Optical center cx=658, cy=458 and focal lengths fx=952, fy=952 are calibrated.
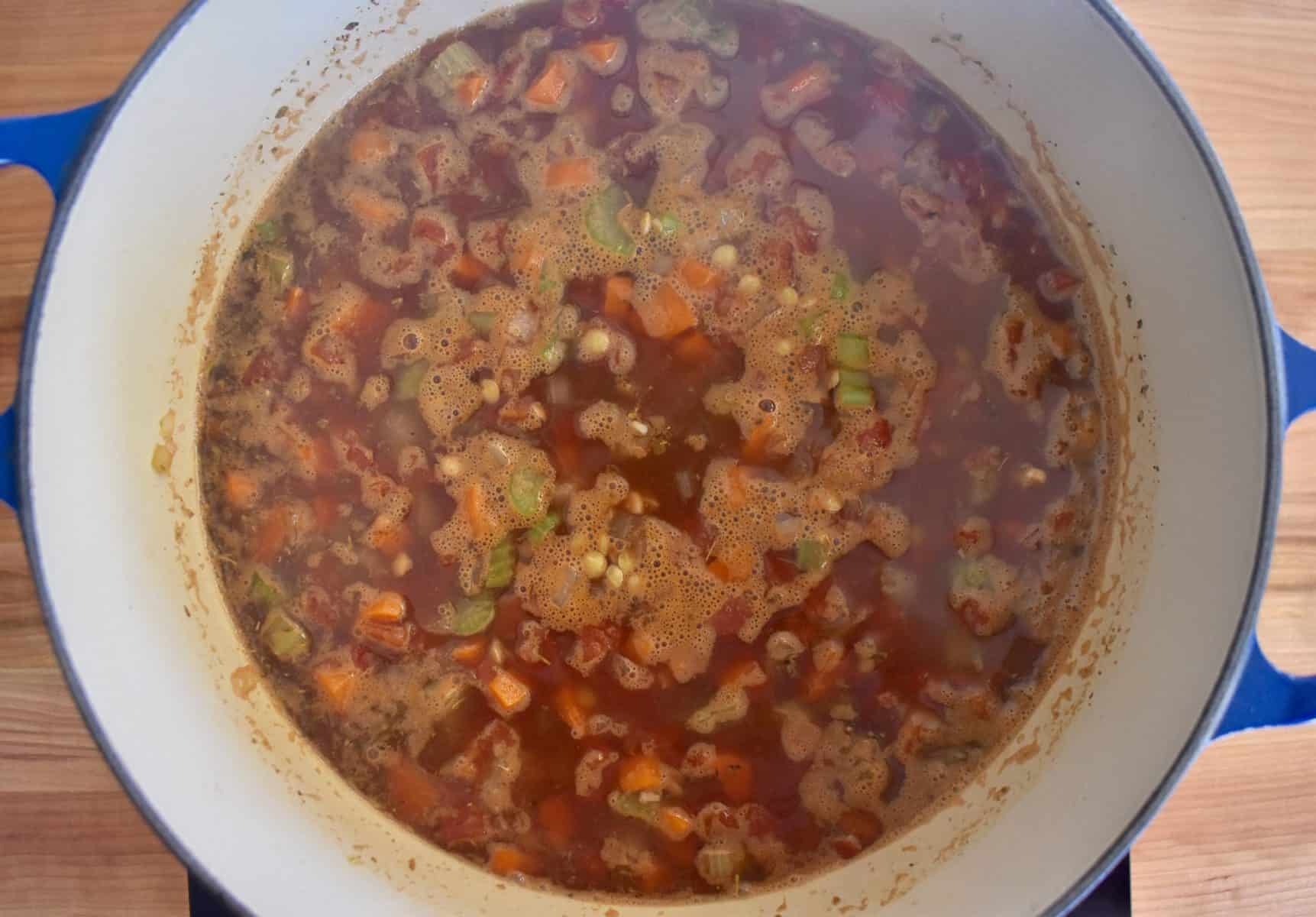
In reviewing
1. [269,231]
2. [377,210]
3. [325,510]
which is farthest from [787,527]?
[269,231]

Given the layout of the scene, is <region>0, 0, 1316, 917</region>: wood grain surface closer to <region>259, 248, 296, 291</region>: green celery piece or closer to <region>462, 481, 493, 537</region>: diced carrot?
<region>259, 248, 296, 291</region>: green celery piece

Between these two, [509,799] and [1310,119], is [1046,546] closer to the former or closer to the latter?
[1310,119]

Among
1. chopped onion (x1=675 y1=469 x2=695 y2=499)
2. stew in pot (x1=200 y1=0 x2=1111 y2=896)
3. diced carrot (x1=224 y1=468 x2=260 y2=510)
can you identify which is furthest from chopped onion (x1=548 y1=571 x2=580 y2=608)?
diced carrot (x1=224 y1=468 x2=260 y2=510)

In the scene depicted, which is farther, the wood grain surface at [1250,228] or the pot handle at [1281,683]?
the wood grain surface at [1250,228]

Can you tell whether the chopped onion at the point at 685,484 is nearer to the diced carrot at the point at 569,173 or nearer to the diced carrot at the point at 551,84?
the diced carrot at the point at 569,173

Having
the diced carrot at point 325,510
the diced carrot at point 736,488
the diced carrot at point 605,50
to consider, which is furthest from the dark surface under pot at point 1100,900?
the diced carrot at point 605,50
